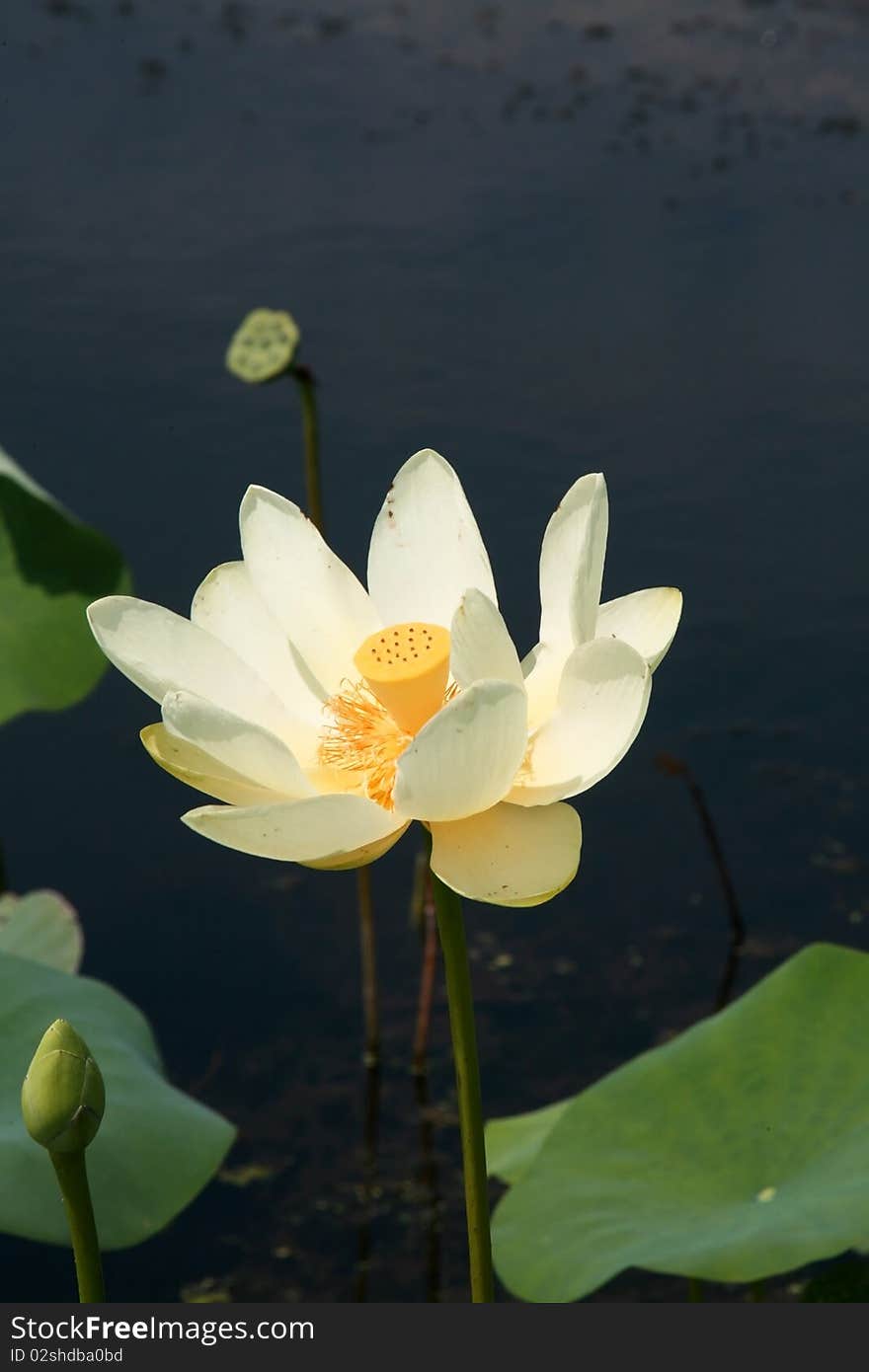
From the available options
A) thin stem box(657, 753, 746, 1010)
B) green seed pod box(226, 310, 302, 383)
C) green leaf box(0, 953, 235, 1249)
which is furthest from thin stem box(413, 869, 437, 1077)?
green leaf box(0, 953, 235, 1249)

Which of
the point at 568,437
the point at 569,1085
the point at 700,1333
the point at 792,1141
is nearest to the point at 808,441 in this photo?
the point at 568,437

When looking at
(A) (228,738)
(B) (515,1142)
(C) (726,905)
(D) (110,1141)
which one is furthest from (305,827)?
(C) (726,905)

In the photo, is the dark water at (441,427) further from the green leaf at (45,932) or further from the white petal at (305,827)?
the white petal at (305,827)

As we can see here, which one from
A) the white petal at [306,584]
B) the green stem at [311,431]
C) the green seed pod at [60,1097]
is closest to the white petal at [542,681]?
the white petal at [306,584]

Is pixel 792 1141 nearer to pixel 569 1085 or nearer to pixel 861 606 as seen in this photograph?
pixel 569 1085

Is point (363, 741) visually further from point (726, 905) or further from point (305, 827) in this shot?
point (726, 905)
